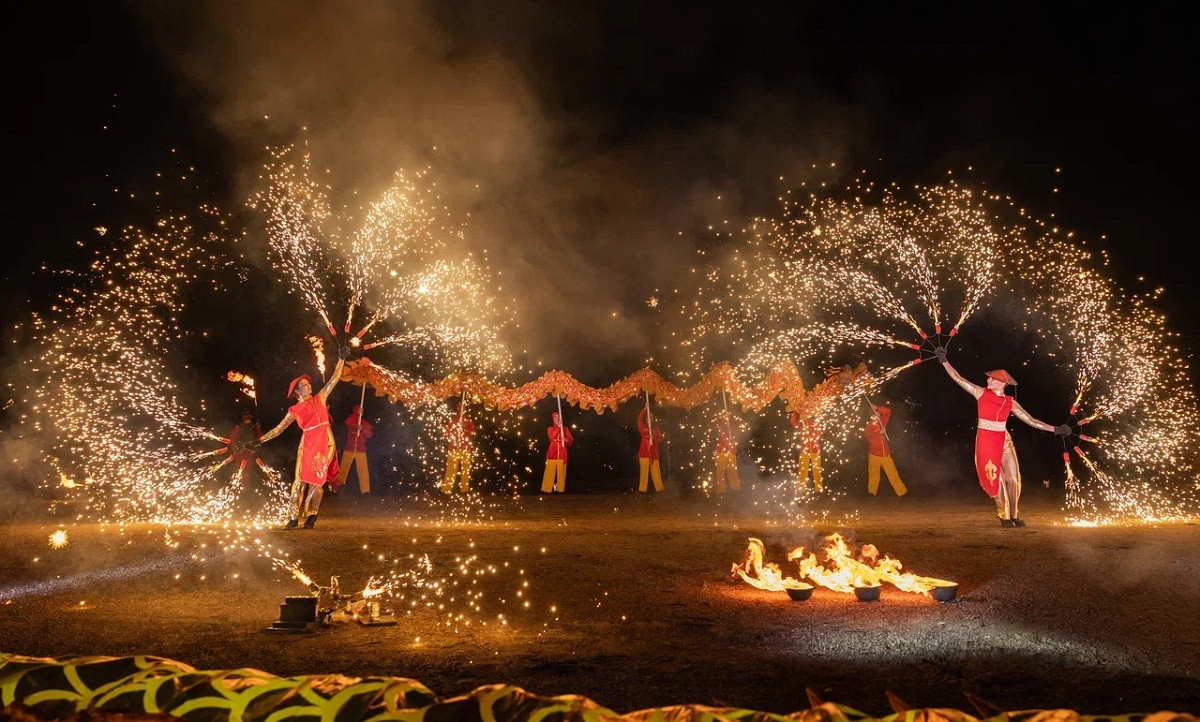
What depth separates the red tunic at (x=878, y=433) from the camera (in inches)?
555

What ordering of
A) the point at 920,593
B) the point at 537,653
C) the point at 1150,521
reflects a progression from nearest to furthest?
the point at 537,653, the point at 920,593, the point at 1150,521

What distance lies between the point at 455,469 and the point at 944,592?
1137cm

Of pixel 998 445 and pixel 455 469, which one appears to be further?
pixel 455 469

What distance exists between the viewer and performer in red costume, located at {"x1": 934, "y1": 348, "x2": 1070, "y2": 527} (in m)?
9.91

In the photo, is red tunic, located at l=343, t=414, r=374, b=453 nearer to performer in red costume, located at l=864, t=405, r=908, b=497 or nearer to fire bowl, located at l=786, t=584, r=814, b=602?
performer in red costume, located at l=864, t=405, r=908, b=497

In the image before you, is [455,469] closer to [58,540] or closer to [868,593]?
[58,540]

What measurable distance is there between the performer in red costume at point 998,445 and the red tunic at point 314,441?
7886 mm

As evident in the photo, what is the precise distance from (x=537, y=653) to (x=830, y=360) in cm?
1230

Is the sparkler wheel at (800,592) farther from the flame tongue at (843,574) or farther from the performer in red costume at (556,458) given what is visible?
the performer in red costume at (556,458)

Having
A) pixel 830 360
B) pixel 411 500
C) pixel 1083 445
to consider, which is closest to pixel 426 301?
pixel 411 500

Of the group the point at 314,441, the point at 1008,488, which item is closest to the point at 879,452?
the point at 1008,488

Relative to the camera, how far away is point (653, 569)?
7125mm

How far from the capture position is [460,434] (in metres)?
15.4

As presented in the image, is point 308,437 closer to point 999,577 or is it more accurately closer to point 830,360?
point 999,577
